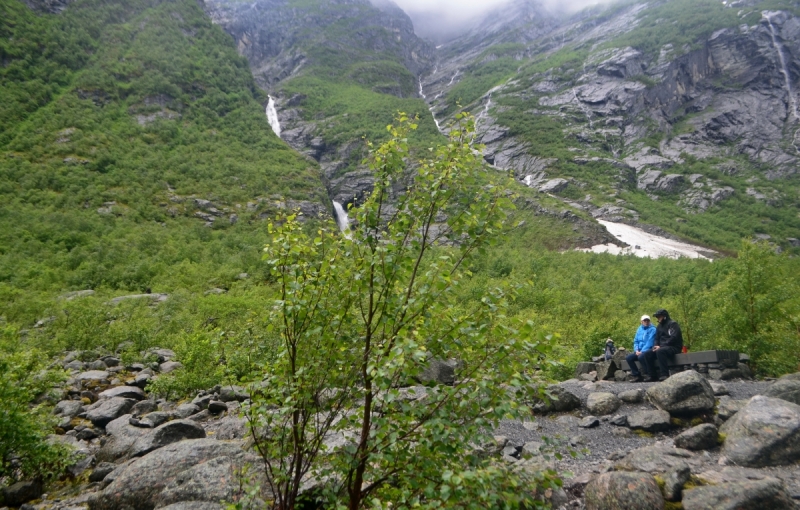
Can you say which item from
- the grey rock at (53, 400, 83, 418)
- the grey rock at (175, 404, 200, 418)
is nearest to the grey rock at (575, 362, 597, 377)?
the grey rock at (175, 404, 200, 418)

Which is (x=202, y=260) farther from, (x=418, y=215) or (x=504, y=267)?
(x=418, y=215)

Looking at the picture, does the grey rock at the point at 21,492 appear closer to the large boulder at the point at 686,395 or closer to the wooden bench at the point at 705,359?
the large boulder at the point at 686,395

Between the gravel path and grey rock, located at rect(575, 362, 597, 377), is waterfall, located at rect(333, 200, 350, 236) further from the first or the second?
the gravel path

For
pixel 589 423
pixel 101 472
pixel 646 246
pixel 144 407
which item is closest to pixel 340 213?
pixel 646 246

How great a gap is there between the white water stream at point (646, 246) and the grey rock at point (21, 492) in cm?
5527

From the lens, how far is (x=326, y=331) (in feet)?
10.4

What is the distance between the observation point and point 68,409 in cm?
878

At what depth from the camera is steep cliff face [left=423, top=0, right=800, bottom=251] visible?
77688 millimetres

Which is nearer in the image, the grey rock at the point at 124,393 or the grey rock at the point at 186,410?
the grey rock at the point at 186,410

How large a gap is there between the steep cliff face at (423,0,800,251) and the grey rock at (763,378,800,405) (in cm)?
6846

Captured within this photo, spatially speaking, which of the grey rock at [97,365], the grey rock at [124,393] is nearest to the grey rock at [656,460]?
the grey rock at [124,393]

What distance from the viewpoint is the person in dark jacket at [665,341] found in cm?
982

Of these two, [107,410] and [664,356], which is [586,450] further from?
[107,410]

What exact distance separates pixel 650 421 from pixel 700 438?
1.13 meters
